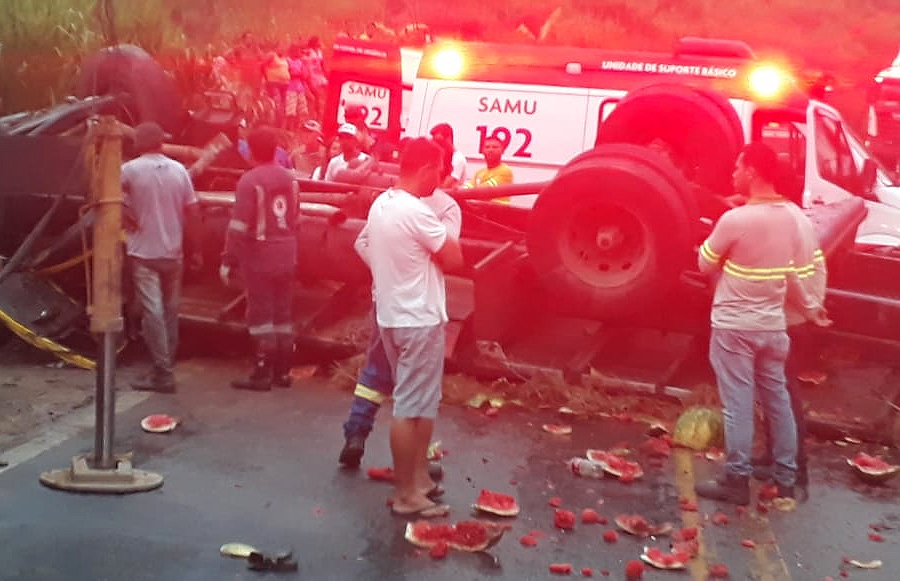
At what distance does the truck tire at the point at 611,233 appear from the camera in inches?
322

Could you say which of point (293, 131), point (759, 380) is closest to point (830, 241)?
point (759, 380)

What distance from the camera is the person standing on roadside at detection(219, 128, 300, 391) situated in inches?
327

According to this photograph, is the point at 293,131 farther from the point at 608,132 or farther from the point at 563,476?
the point at 563,476

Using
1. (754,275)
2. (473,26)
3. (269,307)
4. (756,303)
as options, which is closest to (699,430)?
(756,303)

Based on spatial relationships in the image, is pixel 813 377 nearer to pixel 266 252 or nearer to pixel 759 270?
pixel 759 270

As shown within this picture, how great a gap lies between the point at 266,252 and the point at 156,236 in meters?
0.74

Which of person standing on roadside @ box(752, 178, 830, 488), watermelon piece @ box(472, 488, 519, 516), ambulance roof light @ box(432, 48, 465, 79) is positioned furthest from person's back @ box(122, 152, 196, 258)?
person standing on roadside @ box(752, 178, 830, 488)

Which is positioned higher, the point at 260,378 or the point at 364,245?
the point at 364,245

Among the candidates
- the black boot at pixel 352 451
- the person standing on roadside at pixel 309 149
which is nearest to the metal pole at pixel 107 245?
the black boot at pixel 352 451

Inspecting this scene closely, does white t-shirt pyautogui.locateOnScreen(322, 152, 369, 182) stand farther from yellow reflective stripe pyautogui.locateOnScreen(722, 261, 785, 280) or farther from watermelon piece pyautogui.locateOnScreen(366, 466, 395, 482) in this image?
yellow reflective stripe pyautogui.locateOnScreen(722, 261, 785, 280)

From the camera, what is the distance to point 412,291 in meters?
6.06

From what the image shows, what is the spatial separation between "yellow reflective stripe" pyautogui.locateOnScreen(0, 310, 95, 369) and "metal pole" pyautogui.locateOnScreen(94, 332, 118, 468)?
102 inches

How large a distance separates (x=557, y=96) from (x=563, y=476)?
4646 mm

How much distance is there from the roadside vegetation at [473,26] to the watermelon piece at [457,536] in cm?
883
